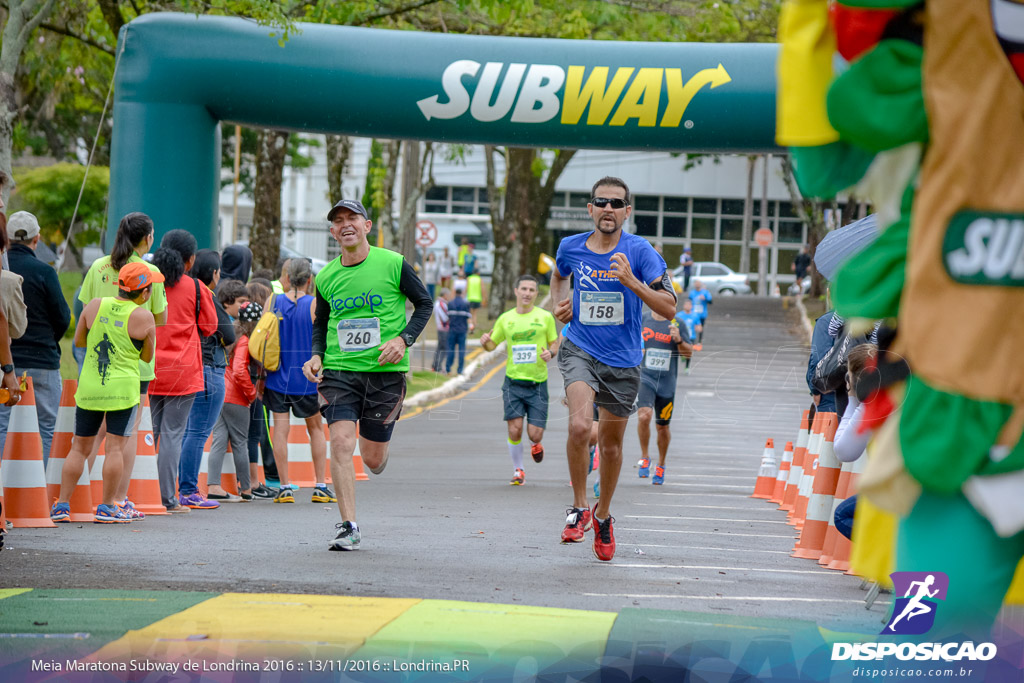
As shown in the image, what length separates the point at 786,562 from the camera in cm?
773

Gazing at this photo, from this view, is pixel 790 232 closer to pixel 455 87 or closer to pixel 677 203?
pixel 677 203

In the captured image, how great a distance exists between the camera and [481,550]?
7.64 metres

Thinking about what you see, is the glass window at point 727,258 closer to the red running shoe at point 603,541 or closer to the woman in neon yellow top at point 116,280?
the woman in neon yellow top at point 116,280

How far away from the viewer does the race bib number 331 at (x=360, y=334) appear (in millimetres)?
7562

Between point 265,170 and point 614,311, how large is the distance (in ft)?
43.8

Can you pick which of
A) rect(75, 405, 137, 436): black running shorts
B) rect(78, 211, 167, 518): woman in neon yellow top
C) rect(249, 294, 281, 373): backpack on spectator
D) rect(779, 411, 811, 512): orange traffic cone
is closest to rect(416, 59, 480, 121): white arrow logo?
rect(249, 294, 281, 373): backpack on spectator

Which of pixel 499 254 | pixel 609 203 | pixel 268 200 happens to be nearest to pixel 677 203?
pixel 499 254

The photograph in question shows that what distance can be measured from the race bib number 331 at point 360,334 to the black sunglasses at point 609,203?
147cm

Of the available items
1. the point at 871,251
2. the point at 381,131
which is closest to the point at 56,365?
the point at 381,131

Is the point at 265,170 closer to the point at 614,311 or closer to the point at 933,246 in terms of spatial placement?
the point at 614,311

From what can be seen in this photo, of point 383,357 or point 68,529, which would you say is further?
point 68,529

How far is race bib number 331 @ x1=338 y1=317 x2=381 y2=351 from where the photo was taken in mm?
7562

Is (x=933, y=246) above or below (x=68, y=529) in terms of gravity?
above

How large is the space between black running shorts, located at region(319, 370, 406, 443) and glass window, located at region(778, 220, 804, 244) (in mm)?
43873
